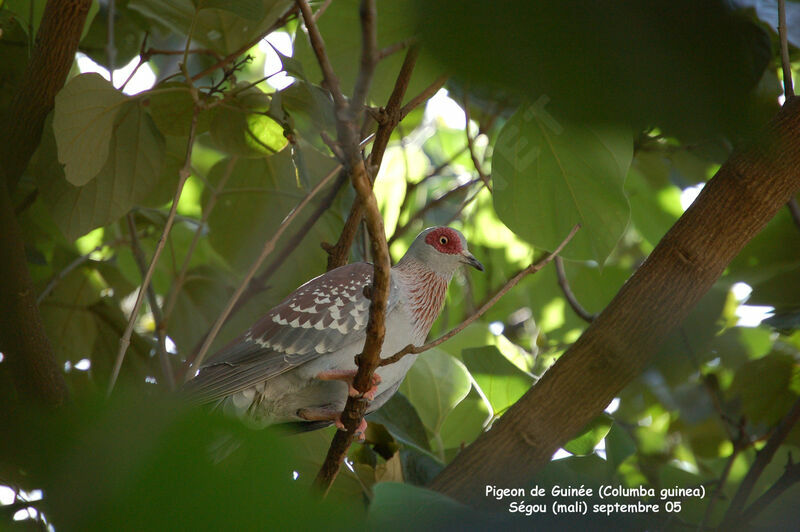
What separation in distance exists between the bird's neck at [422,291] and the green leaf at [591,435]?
0.54m

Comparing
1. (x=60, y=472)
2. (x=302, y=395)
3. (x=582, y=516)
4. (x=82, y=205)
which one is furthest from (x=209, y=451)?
(x=82, y=205)

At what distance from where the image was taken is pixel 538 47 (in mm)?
263

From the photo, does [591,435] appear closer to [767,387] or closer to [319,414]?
[767,387]

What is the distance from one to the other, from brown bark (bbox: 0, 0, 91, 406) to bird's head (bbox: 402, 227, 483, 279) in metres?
1.12

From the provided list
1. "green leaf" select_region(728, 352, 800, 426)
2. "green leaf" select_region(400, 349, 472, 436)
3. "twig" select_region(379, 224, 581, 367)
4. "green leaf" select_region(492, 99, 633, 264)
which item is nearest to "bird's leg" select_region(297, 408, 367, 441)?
"green leaf" select_region(400, 349, 472, 436)

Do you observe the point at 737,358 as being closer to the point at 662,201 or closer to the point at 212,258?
the point at 662,201

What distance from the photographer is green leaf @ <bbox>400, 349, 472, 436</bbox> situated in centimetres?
223

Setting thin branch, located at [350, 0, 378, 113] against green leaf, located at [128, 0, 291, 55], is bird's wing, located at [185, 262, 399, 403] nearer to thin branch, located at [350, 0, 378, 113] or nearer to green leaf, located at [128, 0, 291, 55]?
green leaf, located at [128, 0, 291, 55]

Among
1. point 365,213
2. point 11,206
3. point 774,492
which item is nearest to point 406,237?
point 11,206

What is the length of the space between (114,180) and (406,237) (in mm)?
1615

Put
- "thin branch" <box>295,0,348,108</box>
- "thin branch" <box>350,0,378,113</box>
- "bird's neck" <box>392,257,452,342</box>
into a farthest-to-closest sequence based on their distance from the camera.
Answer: "bird's neck" <box>392,257,452,342</box> → "thin branch" <box>295,0,348,108</box> → "thin branch" <box>350,0,378,113</box>

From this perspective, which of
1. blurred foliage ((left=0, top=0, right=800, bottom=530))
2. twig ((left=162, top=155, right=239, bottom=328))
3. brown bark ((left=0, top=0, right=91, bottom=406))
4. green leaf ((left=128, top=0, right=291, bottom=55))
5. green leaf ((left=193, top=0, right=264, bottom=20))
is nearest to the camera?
blurred foliage ((left=0, top=0, right=800, bottom=530))

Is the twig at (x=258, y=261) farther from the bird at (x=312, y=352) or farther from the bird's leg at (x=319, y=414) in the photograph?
the bird's leg at (x=319, y=414)

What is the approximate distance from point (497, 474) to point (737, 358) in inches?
37.0
